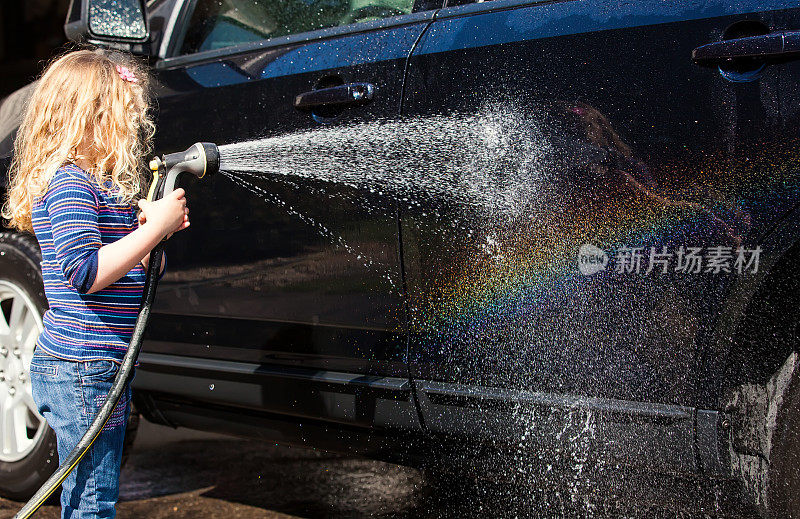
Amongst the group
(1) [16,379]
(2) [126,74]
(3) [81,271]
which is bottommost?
(1) [16,379]

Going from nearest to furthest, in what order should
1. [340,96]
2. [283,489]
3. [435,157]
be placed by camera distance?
[435,157], [340,96], [283,489]

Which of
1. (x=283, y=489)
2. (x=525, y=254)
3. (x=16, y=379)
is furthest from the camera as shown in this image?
(x=283, y=489)

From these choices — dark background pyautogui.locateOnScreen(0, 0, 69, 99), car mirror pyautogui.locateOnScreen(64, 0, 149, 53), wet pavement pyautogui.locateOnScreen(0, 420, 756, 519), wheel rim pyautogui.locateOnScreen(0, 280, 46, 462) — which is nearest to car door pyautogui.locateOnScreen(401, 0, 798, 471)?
wet pavement pyautogui.locateOnScreen(0, 420, 756, 519)

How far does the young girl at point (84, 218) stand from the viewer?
180 cm

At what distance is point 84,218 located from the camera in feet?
5.77

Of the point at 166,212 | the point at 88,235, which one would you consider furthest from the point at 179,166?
the point at 88,235

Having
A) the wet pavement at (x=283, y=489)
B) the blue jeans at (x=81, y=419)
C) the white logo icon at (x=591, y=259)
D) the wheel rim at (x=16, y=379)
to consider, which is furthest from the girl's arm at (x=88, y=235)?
the wet pavement at (x=283, y=489)

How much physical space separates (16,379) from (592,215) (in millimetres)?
2035

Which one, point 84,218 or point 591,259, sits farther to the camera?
point 591,259

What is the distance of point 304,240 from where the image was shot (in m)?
2.36

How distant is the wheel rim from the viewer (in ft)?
9.11

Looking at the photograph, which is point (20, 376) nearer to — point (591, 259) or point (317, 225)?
point (317, 225)

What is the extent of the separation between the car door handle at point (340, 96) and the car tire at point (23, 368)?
1.06 metres

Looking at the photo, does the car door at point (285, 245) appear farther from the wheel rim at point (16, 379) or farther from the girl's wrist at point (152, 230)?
the girl's wrist at point (152, 230)
